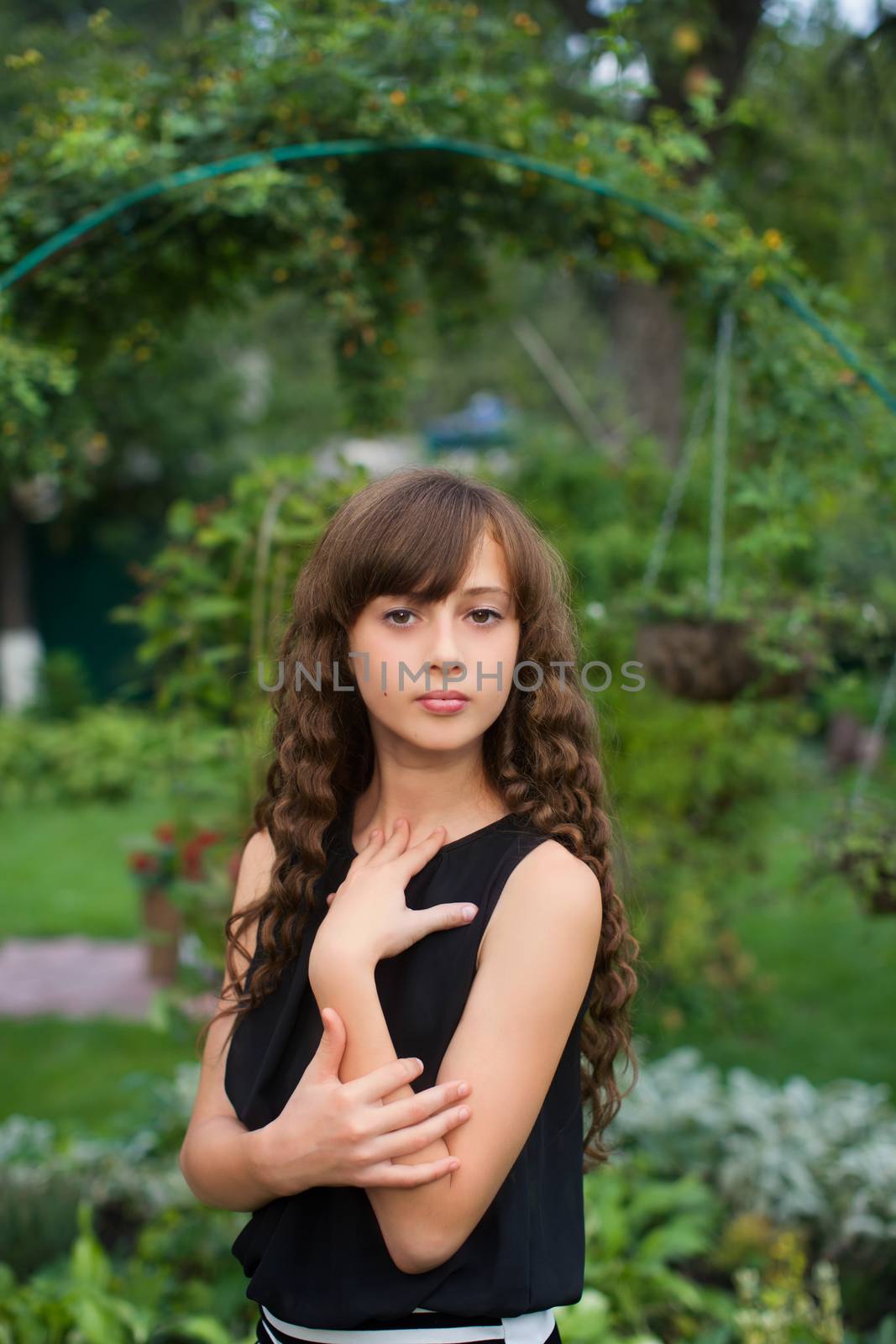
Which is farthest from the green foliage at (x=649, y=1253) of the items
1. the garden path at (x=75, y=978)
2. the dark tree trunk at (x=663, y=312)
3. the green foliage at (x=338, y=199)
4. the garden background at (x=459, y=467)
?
the dark tree trunk at (x=663, y=312)

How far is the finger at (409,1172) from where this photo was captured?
117 centimetres

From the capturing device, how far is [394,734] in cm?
141

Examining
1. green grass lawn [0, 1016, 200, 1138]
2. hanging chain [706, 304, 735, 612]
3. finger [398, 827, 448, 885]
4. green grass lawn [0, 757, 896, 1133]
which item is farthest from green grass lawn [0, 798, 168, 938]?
finger [398, 827, 448, 885]

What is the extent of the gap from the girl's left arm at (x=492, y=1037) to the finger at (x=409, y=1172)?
1 cm

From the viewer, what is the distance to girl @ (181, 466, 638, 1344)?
4.00 feet

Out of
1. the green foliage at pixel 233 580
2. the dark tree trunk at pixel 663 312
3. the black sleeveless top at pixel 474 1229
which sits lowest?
the black sleeveless top at pixel 474 1229

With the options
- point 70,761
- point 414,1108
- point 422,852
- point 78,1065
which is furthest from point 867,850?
point 70,761

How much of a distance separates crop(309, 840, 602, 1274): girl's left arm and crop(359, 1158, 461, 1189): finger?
0.01 meters

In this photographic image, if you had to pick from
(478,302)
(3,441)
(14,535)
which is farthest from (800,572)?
(14,535)

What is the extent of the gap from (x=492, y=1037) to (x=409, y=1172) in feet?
0.51

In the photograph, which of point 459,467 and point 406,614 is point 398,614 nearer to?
Answer: point 406,614

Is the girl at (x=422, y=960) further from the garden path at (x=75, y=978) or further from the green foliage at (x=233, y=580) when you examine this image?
the garden path at (x=75, y=978)

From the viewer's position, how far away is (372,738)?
1.58 m

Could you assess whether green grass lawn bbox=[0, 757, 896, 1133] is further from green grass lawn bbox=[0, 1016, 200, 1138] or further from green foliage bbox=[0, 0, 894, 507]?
green foliage bbox=[0, 0, 894, 507]
